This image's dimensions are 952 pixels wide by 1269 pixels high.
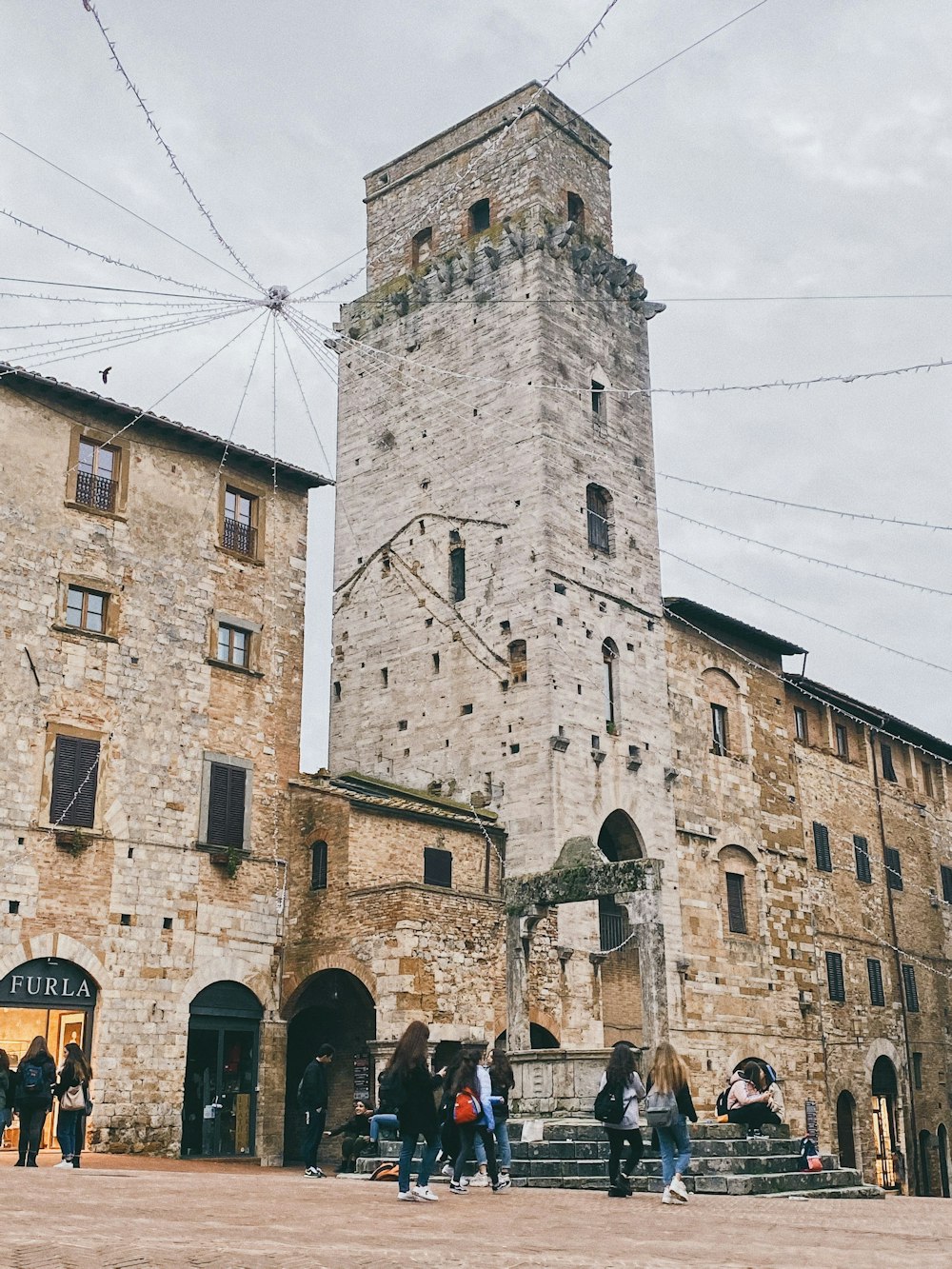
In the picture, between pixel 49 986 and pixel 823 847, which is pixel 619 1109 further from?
pixel 823 847

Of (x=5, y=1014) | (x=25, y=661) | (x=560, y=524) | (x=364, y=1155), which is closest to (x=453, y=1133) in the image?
(x=364, y=1155)

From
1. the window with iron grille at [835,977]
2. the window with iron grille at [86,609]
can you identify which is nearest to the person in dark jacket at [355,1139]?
the window with iron grille at [86,609]

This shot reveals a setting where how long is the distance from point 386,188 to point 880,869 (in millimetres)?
23729

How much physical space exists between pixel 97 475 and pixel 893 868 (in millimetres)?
26356

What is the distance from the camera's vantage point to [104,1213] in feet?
31.2

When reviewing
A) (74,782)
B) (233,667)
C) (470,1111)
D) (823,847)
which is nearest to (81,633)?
(74,782)

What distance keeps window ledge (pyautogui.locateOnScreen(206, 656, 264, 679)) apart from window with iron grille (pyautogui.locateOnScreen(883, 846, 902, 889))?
21.8m

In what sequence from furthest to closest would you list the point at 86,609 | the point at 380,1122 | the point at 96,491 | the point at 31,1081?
the point at 96,491 → the point at 86,609 → the point at 380,1122 → the point at 31,1081

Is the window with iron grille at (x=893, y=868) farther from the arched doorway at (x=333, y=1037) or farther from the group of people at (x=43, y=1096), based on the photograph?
the group of people at (x=43, y=1096)

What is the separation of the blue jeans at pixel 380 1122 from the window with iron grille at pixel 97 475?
1215 centimetres

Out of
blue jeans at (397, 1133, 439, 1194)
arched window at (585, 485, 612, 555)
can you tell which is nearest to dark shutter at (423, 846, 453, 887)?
arched window at (585, 485, 612, 555)

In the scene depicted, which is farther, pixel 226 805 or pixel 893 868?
pixel 893 868

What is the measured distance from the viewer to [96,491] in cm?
2456

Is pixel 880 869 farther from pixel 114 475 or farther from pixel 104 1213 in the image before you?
pixel 104 1213
